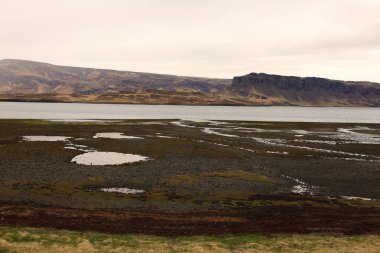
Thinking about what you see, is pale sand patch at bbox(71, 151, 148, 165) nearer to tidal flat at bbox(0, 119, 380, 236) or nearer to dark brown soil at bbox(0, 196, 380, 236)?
tidal flat at bbox(0, 119, 380, 236)

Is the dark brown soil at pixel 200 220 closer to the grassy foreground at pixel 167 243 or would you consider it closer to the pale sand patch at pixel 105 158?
the grassy foreground at pixel 167 243

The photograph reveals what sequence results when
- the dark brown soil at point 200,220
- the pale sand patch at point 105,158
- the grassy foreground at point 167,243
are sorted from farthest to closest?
1. the pale sand patch at point 105,158
2. the dark brown soil at point 200,220
3. the grassy foreground at point 167,243

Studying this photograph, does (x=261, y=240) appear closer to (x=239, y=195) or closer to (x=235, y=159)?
(x=239, y=195)

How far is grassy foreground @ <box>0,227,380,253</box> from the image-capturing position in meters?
21.4

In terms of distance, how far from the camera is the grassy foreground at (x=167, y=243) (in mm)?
21438

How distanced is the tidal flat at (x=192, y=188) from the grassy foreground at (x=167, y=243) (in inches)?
53.4

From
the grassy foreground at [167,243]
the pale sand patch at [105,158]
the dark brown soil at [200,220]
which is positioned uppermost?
the grassy foreground at [167,243]

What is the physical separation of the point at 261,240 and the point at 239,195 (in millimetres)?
13665

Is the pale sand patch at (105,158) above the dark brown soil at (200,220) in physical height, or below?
below

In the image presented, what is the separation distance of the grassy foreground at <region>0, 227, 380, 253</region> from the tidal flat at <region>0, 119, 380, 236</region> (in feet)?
4.45

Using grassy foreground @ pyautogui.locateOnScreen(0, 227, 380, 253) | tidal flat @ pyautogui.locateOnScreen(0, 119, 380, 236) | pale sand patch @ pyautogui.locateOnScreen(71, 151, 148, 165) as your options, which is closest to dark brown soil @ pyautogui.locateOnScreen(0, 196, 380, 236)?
tidal flat @ pyautogui.locateOnScreen(0, 119, 380, 236)

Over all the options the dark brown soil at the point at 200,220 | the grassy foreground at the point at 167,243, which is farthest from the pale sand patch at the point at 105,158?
the grassy foreground at the point at 167,243

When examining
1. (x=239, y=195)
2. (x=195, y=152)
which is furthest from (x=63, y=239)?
(x=195, y=152)

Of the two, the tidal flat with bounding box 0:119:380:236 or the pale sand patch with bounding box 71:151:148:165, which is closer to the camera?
the tidal flat with bounding box 0:119:380:236
